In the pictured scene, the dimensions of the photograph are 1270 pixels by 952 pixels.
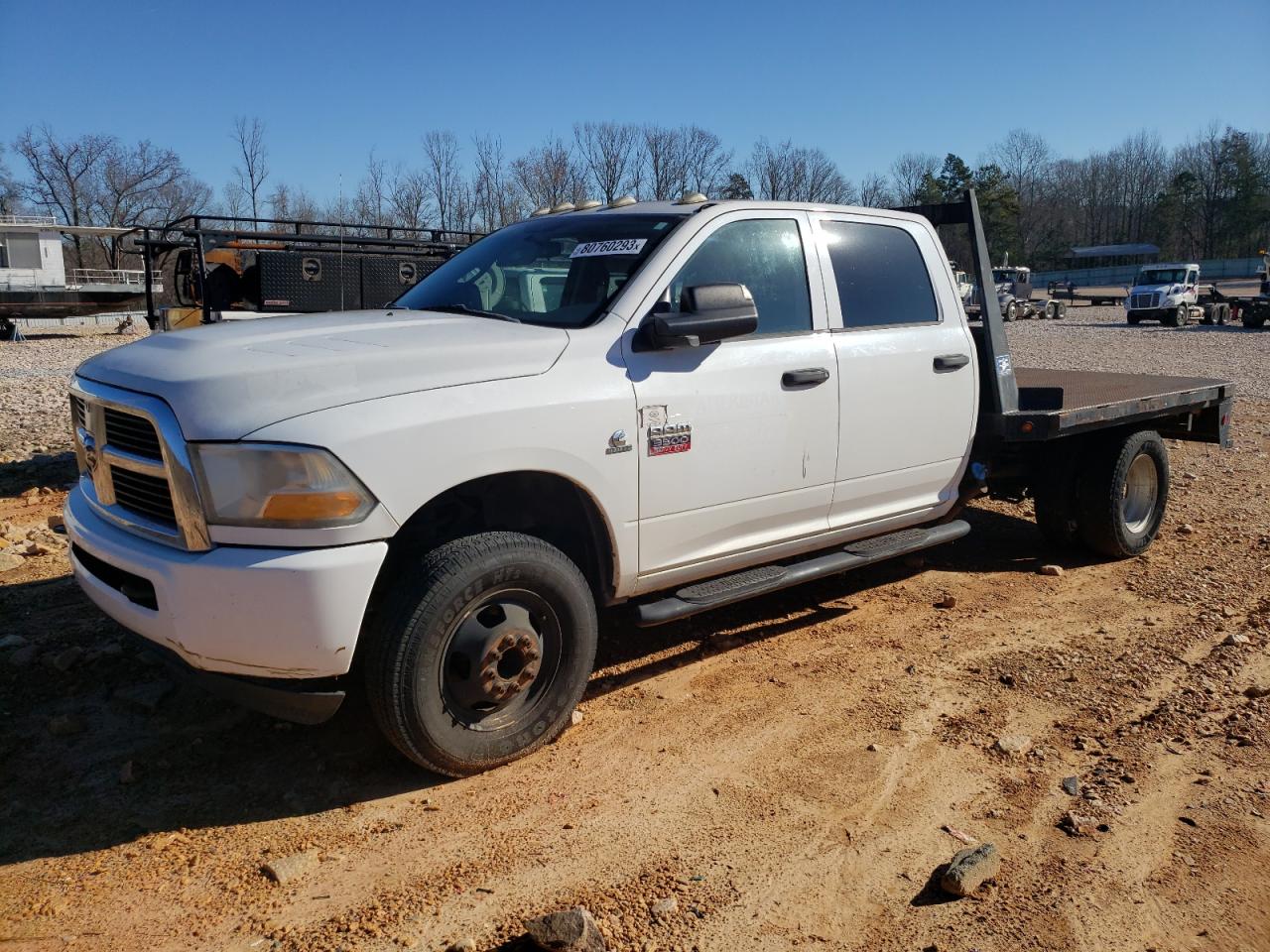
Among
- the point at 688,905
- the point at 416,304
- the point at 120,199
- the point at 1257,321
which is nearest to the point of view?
the point at 688,905

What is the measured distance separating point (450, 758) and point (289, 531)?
973mm

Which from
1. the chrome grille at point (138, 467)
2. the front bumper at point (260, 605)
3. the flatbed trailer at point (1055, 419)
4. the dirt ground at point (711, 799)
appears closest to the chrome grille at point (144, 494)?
the chrome grille at point (138, 467)

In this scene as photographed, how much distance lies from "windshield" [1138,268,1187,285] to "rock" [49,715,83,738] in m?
40.7

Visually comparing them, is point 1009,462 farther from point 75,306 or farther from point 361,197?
point 361,197

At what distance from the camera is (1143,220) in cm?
10375

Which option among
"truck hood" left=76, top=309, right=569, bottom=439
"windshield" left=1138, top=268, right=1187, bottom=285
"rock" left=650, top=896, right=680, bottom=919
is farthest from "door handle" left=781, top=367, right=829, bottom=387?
"windshield" left=1138, top=268, right=1187, bottom=285

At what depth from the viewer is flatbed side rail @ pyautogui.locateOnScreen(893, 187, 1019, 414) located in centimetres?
549

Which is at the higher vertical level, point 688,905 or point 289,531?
point 289,531

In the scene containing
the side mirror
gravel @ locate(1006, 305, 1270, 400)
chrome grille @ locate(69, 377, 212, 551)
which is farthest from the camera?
gravel @ locate(1006, 305, 1270, 400)

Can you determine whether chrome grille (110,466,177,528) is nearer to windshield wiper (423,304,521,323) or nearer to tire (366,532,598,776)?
tire (366,532,598,776)

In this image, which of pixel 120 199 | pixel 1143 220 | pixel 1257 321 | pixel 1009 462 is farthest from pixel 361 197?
pixel 1143 220

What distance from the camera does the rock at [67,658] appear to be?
13.8ft

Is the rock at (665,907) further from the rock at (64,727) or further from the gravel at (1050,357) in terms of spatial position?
the gravel at (1050,357)

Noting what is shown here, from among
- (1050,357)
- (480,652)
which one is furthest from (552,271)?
(1050,357)
